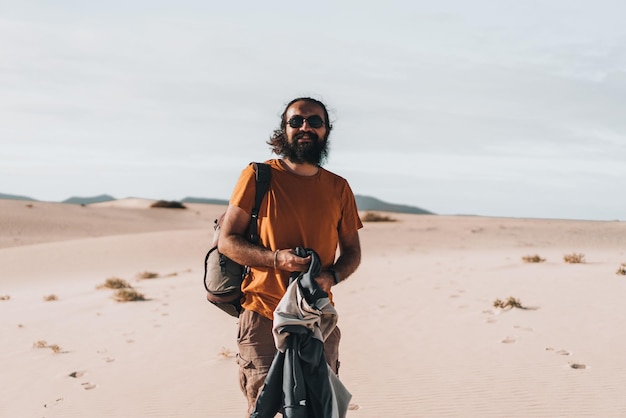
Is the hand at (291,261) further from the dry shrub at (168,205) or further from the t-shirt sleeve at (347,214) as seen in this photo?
A: the dry shrub at (168,205)

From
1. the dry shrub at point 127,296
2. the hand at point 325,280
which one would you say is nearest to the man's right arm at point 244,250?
the hand at point 325,280

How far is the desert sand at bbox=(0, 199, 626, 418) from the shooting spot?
657cm

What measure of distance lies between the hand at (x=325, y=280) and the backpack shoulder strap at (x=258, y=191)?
39cm

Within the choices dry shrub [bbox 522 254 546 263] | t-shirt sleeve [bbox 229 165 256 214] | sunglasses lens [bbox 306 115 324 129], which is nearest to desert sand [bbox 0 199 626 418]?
dry shrub [bbox 522 254 546 263]

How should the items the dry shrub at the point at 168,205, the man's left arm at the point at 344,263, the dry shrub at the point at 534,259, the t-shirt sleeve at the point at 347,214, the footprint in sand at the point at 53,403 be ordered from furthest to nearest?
the dry shrub at the point at 168,205 → the dry shrub at the point at 534,259 → the footprint in sand at the point at 53,403 → the t-shirt sleeve at the point at 347,214 → the man's left arm at the point at 344,263

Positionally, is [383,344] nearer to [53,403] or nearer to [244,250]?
[53,403]

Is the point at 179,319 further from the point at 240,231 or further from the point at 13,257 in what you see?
the point at 13,257

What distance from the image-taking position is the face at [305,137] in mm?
3645

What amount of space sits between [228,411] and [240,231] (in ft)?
10.8

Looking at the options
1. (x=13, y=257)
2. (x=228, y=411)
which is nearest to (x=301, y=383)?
(x=228, y=411)

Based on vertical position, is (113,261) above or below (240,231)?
below

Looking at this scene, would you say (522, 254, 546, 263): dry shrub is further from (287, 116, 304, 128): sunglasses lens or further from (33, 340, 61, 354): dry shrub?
(287, 116, 304, 128): sunglasses lens

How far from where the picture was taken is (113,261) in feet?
76.0

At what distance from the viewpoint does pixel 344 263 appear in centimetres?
376
